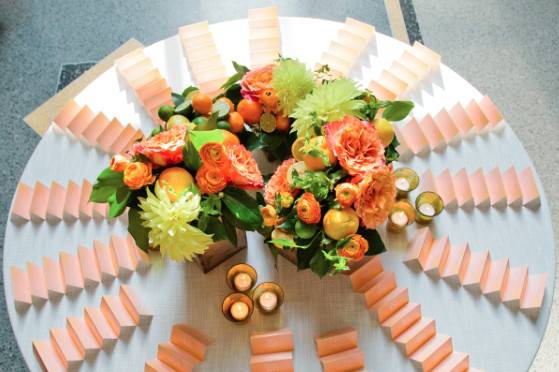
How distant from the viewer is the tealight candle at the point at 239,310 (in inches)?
38.6

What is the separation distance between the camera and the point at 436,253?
1.07m

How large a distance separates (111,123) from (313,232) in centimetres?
60

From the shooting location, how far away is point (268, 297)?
0.99 metres

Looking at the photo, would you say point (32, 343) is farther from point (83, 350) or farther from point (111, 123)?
point (111, 123)

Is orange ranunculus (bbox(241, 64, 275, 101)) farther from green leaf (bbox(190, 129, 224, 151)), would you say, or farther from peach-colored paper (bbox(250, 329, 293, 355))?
peach-colored paper (bbox(250, 329, 293, 355))

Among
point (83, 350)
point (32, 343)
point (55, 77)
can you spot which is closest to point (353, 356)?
point (83, 350)

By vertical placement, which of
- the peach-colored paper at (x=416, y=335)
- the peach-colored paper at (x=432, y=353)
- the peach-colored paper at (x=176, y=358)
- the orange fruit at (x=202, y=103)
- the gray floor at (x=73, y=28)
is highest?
the gray floor at (x=73, y=28)

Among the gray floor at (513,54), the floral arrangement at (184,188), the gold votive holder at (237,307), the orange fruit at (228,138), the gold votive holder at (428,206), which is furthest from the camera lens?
the gray floor at (513,54)

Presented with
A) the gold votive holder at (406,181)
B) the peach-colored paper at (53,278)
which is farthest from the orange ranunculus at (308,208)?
the peach-colored paper at (53,278)

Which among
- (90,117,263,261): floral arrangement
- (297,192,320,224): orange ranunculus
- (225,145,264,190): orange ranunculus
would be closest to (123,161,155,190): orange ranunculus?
(90,117,263,261): floral arrangement

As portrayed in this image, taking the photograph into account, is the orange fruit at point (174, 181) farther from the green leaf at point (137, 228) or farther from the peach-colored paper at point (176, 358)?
the peach-colored paper at point (176, 358)

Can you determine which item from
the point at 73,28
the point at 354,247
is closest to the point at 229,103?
the point at 354,247

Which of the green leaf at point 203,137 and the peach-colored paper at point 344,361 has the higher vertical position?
the green leaf at point 203,137

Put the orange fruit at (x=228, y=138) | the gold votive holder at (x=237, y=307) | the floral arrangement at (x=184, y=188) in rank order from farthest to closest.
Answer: the gold votive holder at (x=237, y=307), the orange fruit at (x=228, y=138), the floral arrangement at (x=184, y=188)
